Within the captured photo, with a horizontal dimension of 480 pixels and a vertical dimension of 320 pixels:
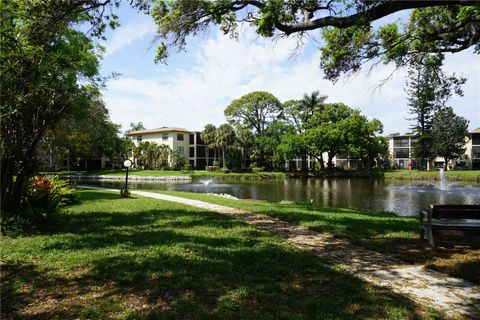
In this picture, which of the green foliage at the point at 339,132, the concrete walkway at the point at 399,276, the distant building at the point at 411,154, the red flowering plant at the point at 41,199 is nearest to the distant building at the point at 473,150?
the distant building at the point at 411,154

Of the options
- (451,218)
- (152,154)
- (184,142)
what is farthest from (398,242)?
(184,142)

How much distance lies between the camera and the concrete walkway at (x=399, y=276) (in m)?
4.07

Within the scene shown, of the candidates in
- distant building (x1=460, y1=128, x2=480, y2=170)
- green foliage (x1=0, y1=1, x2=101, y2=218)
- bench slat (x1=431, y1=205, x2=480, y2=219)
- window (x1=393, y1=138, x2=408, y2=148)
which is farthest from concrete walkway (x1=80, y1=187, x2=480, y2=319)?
window (x1=393, y1=138, x2=408, y2=148)

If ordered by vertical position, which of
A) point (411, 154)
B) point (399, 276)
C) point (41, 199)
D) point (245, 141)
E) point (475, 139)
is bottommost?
point (399, 276)

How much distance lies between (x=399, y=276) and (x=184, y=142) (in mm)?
69634

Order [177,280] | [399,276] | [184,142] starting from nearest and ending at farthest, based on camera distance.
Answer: [177,280]
[399,276]
[184,142]

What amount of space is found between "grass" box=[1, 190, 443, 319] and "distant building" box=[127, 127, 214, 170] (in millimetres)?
64213

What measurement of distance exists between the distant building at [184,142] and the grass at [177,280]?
211 ft

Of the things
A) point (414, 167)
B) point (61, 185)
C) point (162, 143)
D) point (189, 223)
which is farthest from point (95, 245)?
point (414, 167)

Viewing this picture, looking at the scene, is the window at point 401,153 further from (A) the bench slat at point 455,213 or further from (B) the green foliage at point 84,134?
(A) the bench slat at point 455,213

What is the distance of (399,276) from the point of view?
4.98m

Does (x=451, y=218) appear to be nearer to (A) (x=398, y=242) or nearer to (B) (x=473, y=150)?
(A) (x=398, y=242)

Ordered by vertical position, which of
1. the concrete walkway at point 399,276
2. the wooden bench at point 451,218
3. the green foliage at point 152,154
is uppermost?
the green foliage at point 152,154

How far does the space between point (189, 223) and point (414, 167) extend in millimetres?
75056
